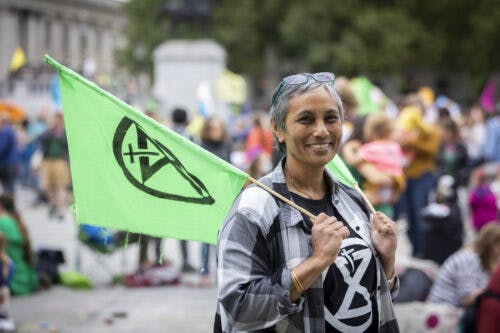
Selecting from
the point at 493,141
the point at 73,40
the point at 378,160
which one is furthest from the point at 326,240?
the point at 73,40

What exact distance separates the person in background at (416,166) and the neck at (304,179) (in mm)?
6869

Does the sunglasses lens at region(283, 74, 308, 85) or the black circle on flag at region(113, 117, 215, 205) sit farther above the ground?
the sunglasses lens at region(283, 74, 308, 85)

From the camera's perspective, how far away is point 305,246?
2.71 meters

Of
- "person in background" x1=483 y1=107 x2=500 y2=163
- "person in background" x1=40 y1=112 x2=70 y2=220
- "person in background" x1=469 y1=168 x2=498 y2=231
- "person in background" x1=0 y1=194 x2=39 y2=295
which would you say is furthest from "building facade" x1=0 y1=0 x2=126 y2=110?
"person in background" x1=0 y1=194 x2=39 y2=295

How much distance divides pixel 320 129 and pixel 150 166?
0.69m

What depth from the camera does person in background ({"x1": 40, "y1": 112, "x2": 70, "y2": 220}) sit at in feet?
49.4

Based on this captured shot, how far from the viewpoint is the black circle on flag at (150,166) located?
3.18 m

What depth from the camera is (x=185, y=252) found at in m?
9.76

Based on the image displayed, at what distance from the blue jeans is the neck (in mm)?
7064

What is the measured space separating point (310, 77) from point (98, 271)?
7470 mm

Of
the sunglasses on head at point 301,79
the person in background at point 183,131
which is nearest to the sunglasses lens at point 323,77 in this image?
Answer: the sunglasses on head at point 301,79

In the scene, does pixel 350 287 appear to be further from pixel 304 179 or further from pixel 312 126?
pixel 312 126

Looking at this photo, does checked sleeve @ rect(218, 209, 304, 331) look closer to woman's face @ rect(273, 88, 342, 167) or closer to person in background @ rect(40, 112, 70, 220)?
woman's face @ rect(273, 88, 342, 167)

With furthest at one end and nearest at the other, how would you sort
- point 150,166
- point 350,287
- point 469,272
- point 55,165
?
1. point 55,165
2. point 469,272
3. point 150,166
4. point 350,287
